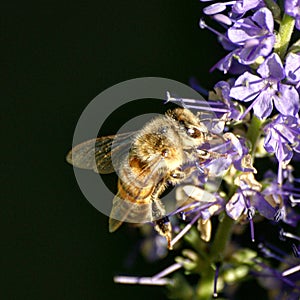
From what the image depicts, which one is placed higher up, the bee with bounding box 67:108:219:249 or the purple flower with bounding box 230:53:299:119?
the purple flower with bounding box 230:53:299:119

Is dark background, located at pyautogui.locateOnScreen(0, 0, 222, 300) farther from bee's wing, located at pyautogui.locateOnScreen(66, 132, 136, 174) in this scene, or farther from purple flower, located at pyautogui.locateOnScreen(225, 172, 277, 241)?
purple flower, located at pyautogui.locateOnScreen(225, 172, 277, 241)

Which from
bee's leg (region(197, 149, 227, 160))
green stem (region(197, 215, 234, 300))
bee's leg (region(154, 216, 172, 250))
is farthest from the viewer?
green stem (region(197, 215, 234, 300))

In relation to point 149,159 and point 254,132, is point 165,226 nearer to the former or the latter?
point 149,159

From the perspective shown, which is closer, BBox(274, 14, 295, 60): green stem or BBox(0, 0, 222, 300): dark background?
BBox(274, 14, 295, 60): green stem

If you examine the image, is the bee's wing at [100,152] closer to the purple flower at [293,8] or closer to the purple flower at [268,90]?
the purple flower at [268,90]

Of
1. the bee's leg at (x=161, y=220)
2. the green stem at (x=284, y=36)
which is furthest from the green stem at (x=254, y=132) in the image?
the bee's leg at (x=161, y=220)

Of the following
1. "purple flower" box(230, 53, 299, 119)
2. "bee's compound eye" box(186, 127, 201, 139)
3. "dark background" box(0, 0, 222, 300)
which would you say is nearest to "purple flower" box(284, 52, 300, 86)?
"purple flower" box(230, 53, 299, 119)
